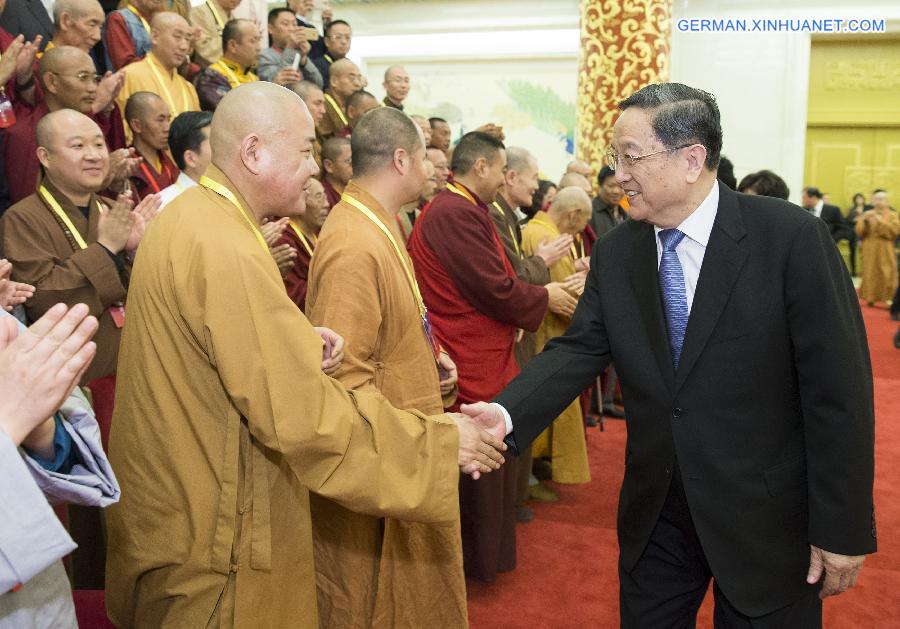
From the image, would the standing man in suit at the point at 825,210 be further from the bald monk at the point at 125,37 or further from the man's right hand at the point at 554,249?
the bald monk at the point at 125,37

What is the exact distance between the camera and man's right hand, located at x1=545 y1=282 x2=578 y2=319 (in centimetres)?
372

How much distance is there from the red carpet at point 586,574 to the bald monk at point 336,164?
78.4 inches

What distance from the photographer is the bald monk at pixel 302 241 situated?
3.40 metres

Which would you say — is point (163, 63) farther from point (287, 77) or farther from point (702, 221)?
point (702, 221)

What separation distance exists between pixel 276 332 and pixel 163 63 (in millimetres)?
3414

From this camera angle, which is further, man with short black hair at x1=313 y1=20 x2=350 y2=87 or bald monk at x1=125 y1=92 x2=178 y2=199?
man with short black hair at x1=313 y1=20 x2=350 y2=87

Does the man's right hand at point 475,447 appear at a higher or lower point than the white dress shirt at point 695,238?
lower

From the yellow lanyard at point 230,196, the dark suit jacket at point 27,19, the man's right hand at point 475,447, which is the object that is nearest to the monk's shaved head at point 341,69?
the dark suit jacket at point 27,19

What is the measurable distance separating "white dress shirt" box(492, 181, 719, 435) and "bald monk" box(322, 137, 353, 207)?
2.83 m

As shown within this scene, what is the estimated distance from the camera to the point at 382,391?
230 cm

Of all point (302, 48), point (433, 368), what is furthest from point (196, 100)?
point (433, 368)

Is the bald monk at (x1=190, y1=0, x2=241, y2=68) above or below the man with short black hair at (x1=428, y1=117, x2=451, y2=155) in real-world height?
above

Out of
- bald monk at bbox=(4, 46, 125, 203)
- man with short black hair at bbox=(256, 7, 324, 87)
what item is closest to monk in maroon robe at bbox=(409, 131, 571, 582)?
bald monk at bbox=(4, 46, 125, 203)

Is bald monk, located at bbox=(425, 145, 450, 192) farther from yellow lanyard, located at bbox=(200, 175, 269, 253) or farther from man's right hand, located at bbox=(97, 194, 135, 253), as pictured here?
yellow lanyard, located at bbox=(200, 175, 269, 253)
